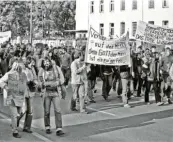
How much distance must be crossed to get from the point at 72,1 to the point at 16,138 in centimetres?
7055

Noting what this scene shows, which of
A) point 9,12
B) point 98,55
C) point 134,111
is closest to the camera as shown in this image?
point 134,111

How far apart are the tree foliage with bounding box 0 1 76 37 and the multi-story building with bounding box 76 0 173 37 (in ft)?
75.1

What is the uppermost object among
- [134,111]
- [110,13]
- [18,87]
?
[110,13]

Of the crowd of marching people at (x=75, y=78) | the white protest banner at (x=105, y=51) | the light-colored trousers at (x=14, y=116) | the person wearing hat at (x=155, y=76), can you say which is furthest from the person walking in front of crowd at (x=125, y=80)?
the light-colored trousers at (x=14, y=116)

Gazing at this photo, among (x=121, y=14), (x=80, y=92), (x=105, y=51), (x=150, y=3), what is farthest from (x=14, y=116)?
(x=121, y=14)

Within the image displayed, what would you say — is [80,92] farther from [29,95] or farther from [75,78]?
[29,95]

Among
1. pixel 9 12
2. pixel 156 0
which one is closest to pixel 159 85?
pixel 156 0

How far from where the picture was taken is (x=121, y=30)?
1864 inches

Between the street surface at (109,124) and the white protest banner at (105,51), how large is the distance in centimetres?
130

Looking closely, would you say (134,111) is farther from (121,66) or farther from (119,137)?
(119,137)

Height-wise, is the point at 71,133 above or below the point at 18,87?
below

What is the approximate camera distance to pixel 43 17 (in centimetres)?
8050

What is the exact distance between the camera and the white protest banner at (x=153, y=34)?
17406 millimetres

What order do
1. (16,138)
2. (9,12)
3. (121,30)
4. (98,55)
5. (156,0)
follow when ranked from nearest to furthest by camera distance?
1. (16,138)
2. (98,55)
3. (156,0)
4. (121,30)
5. (9,12)
